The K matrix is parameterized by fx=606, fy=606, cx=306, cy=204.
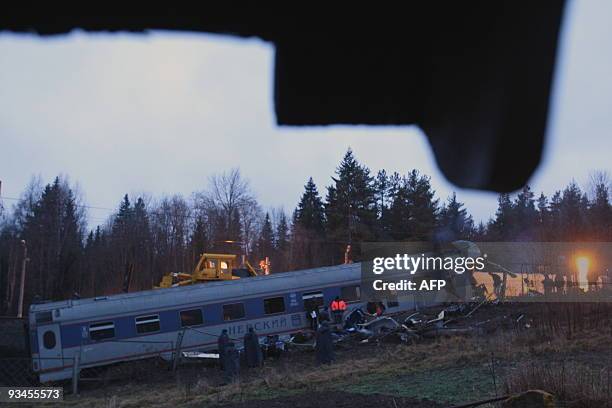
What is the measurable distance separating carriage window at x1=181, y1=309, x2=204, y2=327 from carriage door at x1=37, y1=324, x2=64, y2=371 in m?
4.05

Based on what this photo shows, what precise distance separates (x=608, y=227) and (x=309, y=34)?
2650 cm

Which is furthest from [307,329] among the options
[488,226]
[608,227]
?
[608,227]

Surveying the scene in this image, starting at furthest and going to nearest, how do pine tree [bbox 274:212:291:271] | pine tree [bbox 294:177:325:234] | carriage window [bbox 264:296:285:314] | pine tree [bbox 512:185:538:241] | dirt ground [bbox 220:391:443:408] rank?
pine tree [bbox 274:212:291:271]
pine tree [bbox 294:177:325:234]
carriage window [bbox 264:296:285:314]
pine tree [bbox 512:185:538:241]
dirt ground [bbox 220:391:443:408]

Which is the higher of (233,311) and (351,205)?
(351,205)

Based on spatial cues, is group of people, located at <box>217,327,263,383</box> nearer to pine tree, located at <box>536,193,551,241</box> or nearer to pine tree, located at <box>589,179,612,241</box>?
pine tree, located at <box>536,193,551,241</box>

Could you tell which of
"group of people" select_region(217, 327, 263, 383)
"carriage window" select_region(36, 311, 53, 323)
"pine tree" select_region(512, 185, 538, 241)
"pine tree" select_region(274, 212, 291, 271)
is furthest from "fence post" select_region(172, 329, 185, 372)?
"pine tree" select_region(274, 212, 291, 271)

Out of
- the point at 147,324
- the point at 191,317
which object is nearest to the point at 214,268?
the point at 191,317

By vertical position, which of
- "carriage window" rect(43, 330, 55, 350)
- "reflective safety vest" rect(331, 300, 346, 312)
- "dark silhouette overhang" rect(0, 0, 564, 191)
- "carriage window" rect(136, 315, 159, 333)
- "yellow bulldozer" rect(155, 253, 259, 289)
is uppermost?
"dark silhouette overhang" rect(0, 0, 564, 191)

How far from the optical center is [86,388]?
723 inches

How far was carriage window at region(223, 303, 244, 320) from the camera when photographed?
2103cm

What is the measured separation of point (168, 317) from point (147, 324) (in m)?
0.73

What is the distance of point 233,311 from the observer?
69.3ft

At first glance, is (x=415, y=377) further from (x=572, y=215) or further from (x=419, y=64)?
(x=572, y=215)

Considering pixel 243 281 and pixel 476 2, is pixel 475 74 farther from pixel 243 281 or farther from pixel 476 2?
pixel 243 281
